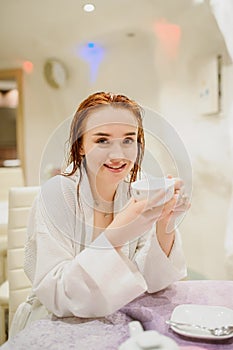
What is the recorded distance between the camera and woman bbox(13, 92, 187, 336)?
2.37 feet

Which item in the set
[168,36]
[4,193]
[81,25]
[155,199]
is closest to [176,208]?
[155,199]

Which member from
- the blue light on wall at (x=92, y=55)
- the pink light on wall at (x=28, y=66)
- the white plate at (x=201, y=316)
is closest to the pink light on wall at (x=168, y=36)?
the blue light on wall at (x=92, y=55)

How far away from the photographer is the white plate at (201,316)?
68 centimetres

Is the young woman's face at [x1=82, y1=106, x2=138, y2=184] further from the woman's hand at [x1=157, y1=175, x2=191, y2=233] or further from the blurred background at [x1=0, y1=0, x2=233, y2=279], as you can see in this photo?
the blurred background at [x1=0, y1=0, x2=233, y2=279]

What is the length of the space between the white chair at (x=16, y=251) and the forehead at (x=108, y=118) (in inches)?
22.4

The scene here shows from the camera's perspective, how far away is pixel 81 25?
1506 millimetres

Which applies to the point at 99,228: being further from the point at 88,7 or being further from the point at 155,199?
the point at 88,7

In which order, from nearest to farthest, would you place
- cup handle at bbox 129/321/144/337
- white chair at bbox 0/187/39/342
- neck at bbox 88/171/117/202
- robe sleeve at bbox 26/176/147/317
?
1. cup handle at bbox 129/321/144/337
2. robe sleeve at bbox 26/176/147/317
3. neck at bbox 88/171/117/202
4. white chair at bbox 0/187/39/342

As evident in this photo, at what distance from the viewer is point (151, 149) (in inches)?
35.1

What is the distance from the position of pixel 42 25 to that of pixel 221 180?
97 centimetres

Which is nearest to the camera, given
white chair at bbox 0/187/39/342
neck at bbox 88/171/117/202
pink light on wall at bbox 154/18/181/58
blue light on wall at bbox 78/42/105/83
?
neck at bbox 88/171/117/202

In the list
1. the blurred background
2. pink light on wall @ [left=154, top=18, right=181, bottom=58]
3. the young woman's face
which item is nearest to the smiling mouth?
the young woman's face

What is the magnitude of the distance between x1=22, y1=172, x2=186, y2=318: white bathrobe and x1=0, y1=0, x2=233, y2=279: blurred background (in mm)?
609

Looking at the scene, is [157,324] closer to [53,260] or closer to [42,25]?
[53,260]
